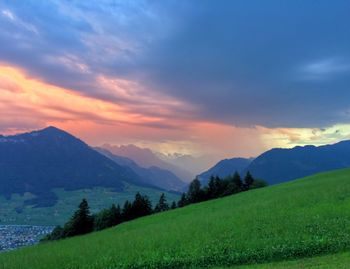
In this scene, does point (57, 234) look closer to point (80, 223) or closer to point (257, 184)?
point (80, 223)

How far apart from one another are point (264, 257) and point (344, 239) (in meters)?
6.74

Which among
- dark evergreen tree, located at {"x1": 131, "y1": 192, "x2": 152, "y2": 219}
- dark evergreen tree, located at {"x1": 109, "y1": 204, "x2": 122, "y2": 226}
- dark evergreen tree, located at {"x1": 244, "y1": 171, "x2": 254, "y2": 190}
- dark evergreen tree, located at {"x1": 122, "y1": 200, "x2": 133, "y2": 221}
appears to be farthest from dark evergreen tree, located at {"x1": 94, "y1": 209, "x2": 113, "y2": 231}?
dark evergreen tree, located at {"x1": 244, "y1": 171, "x2": 254, "y2": 190}

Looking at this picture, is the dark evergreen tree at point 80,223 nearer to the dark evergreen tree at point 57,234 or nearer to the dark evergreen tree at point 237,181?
the dark evergreen tree at point 57,234

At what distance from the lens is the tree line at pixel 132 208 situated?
89.0 m

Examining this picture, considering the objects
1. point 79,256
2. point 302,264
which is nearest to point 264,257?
point 302,264

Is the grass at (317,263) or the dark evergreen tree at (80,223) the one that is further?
the dark evergreen tree at (80,223)

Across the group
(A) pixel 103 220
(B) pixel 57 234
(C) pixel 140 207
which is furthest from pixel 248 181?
(B) pixel 57 234

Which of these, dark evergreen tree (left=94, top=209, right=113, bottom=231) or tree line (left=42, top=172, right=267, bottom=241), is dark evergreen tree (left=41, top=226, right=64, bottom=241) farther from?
dark evergreen tree (left=94, top=209, right=113, bottom=231)

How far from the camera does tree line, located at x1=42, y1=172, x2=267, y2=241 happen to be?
89.0m

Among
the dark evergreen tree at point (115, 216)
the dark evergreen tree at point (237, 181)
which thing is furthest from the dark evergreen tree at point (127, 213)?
the dark evergreen tree at point (237, 181)

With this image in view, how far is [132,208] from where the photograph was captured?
9856 centimetres

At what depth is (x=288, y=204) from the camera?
52.1 meters

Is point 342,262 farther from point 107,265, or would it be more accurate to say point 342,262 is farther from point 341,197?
point 341,197

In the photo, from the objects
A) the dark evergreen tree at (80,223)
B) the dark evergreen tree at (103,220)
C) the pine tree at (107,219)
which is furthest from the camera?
the pine tree at (107,219)
